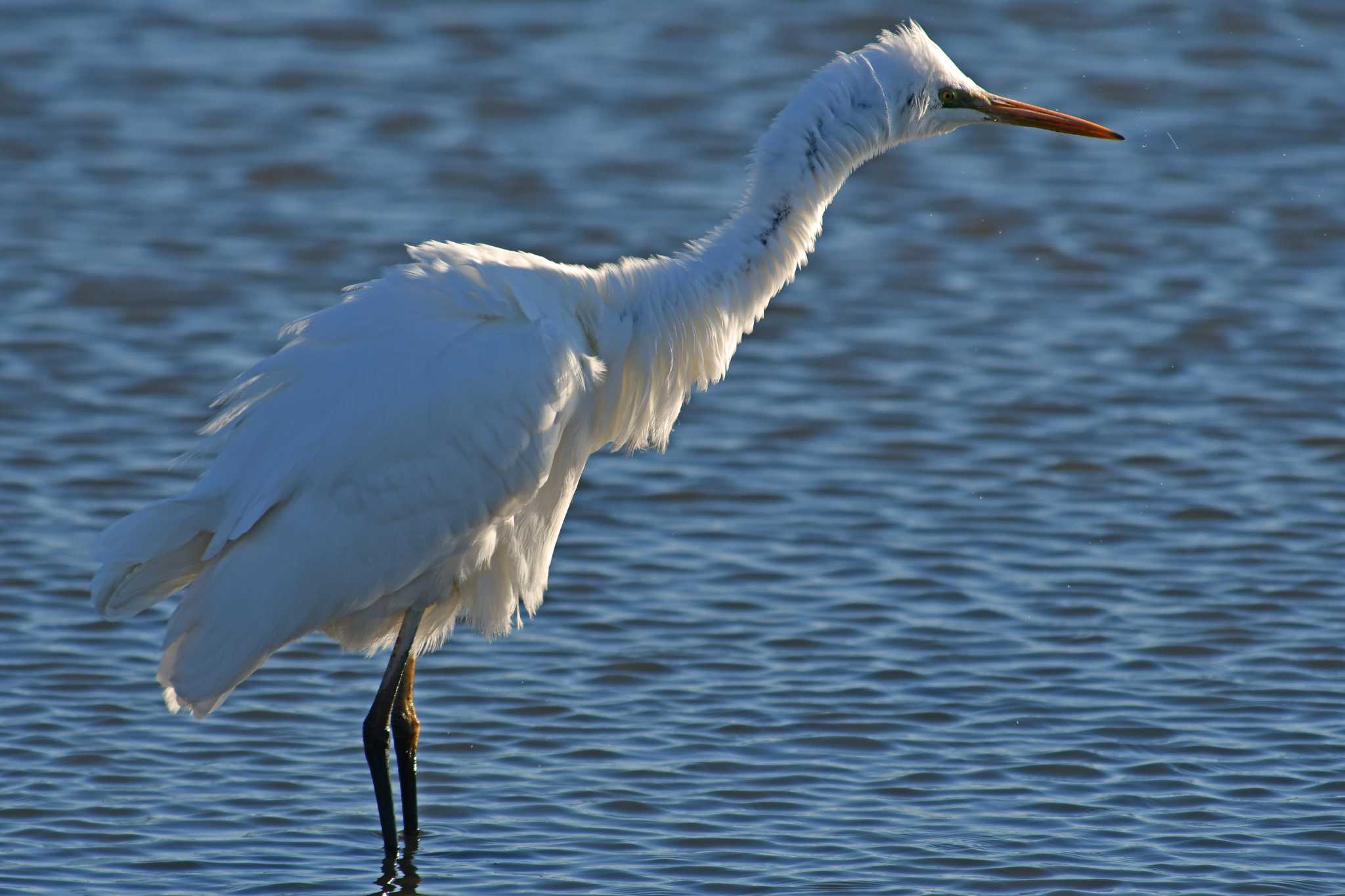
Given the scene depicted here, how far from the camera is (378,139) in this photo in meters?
12.6

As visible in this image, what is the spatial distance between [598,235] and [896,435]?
258 centimetres

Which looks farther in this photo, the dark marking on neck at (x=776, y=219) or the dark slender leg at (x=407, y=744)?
the dark slender leg at (x=407, y=744)

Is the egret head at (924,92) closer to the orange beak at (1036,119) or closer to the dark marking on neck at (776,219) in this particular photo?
the orange beak at (1036,119)

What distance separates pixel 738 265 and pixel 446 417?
975 mm

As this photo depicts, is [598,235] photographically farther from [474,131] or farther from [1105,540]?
[1105,540]

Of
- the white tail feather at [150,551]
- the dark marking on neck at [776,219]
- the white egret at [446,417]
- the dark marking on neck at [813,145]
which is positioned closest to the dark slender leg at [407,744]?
the white egret at [446,417]

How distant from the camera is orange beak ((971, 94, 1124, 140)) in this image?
20.4ft

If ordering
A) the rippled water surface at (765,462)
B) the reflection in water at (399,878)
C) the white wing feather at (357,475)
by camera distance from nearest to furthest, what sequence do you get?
1. the white wing feather at (357,475)
2. the reflection in water at (399,878)
3. the rippled water surface at (765,462)

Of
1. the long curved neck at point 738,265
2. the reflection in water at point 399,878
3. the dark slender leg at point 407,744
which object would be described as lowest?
the reflection in water at point 399,878

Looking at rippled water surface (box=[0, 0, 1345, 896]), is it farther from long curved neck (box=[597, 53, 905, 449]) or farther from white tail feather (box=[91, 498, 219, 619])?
long curved neck (box=[597, 53, 905, 449])

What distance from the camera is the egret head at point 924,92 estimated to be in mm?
6012

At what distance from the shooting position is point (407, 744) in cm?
641

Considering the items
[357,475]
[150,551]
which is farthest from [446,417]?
[150,551]

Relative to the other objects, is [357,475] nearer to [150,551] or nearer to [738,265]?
[150,551]
